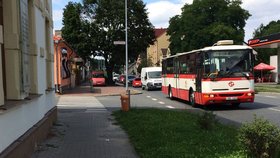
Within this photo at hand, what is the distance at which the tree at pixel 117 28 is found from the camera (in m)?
56.8

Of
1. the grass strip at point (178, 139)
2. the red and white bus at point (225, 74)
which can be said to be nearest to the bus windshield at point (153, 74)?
the red and white bus at point (225, 74)

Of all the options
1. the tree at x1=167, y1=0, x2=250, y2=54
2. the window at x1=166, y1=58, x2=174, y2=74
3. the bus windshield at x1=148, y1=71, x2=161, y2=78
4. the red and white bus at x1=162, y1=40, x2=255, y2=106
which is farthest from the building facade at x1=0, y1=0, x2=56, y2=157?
the tree at x1=167, y1=0, x2=250, y2=54

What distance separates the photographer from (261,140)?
275 inches

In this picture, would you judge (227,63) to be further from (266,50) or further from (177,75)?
(266,50)

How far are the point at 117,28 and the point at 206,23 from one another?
70.7 feet

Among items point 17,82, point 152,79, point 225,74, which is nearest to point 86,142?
point 17,82

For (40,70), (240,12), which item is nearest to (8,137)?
(40,70)

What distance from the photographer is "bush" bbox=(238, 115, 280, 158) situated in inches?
273

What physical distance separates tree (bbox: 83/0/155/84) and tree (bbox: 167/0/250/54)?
1426 centimetres

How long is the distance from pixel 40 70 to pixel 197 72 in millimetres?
10168

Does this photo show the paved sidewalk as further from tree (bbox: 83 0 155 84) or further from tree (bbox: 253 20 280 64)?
tree (bbox: 253 20 280 64)

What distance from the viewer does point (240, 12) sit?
72.4 metres

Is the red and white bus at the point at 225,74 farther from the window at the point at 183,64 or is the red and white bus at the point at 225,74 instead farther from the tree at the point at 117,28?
the tree at the point at 117,28

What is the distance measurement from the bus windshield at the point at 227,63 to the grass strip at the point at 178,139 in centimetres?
570
